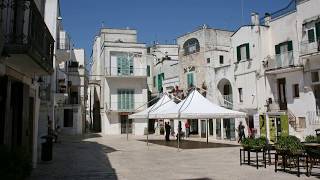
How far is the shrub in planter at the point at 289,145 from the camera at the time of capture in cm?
1019

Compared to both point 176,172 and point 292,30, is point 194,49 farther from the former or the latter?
point 176,172

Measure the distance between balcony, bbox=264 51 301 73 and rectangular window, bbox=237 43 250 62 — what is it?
2048 millimetres

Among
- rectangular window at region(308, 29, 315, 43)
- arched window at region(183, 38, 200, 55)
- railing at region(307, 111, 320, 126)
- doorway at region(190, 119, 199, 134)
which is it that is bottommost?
doorway at region(190, 119, 199, 134)

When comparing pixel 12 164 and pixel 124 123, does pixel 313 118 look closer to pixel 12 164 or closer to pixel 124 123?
pixel 12 164

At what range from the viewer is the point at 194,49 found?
36188 millimetres

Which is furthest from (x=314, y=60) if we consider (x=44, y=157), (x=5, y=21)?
(x=5, y=21)

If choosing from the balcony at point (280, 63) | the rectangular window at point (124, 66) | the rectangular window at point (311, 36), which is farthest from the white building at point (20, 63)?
the rectangular window at point (124, 66)

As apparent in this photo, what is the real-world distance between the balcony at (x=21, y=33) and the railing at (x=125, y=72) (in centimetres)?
3164

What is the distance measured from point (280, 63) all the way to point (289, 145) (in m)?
16.1

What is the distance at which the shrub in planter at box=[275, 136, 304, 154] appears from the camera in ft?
33.4

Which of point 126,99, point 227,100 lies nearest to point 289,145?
point 227,100

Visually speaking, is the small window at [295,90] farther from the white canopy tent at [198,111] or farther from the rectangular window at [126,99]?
the rectangular window at [126,99]

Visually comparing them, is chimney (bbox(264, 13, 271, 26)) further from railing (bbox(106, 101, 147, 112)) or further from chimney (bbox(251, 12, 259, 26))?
railing (bbox(106, 101, 147, 112))

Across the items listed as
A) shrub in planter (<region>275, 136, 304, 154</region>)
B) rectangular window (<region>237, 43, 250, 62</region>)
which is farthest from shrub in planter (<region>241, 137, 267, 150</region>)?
rectangular window (<region>237, 43, 250, 62</region>)
